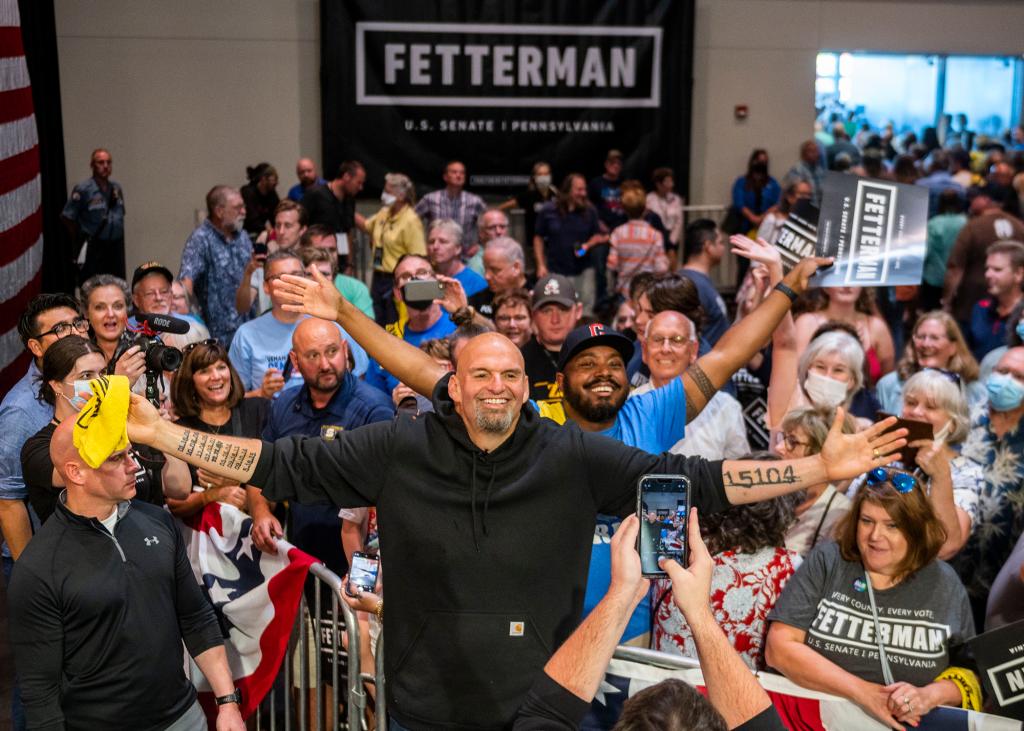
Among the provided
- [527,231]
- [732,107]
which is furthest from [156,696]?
[732,107]

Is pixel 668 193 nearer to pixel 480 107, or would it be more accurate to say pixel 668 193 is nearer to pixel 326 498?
pixel 480 107

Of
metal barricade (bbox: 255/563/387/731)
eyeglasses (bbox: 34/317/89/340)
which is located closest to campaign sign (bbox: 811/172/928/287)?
metal barricade (bbox: 255/563/387/731)

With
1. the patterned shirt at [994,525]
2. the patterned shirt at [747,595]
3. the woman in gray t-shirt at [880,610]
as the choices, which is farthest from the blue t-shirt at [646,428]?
the patterned shirt at [994,525]

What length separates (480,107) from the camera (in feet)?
43.9

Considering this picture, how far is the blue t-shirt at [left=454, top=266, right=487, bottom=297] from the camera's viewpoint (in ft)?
24.6

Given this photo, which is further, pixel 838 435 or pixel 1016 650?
pixel 1016 650

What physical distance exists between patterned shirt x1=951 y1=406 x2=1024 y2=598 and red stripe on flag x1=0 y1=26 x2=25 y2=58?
5.84 m

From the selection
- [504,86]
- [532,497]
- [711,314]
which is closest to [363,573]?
[532,497]

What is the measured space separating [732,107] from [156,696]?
38.6 feet

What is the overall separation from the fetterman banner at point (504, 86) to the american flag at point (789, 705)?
10195mm

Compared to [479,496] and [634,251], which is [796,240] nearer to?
[479,496]

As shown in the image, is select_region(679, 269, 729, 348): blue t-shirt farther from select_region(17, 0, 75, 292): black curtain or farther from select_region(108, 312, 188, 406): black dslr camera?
select_region(17, 0, 75, 292): black curtain

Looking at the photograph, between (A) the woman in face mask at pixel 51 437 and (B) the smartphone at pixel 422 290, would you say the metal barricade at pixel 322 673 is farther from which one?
(B) the smartphone at pixel 422 290

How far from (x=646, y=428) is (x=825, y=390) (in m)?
1.52
